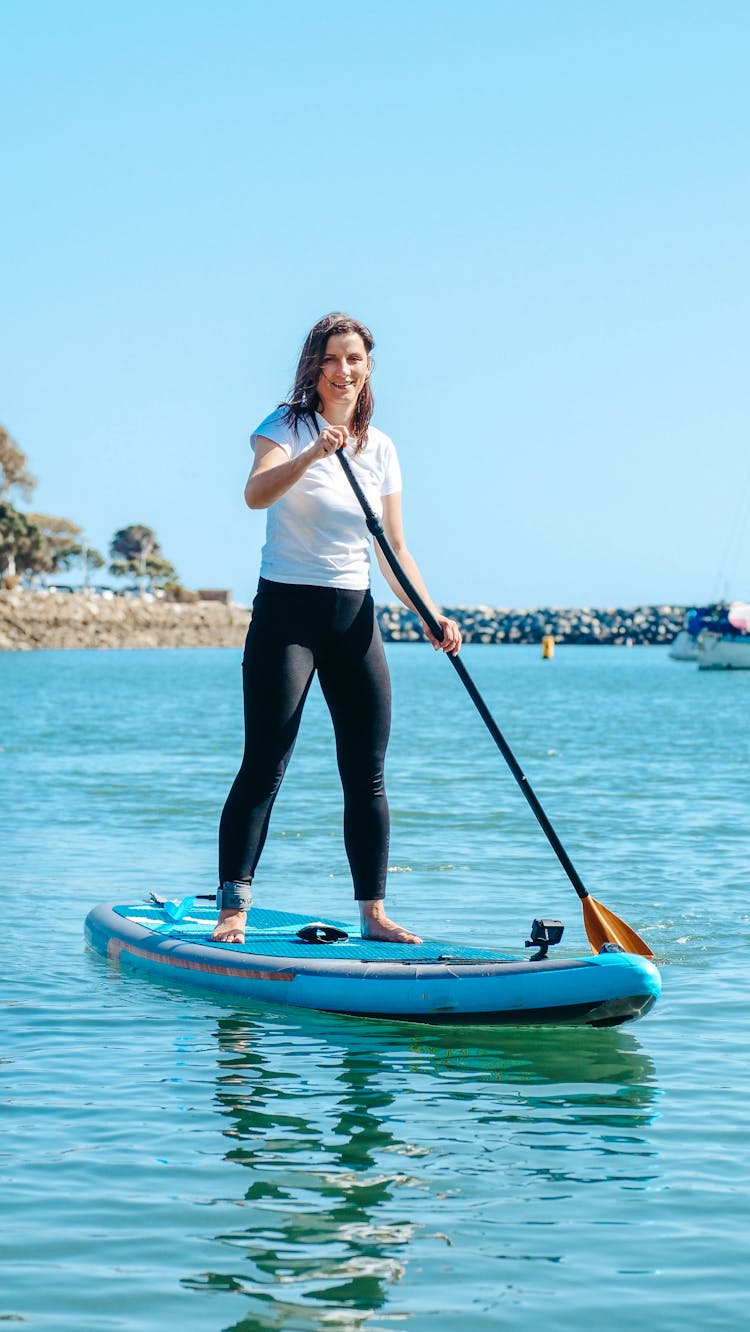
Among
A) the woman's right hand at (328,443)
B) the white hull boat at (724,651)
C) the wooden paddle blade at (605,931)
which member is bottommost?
the wooden paddle blade at (605,931)

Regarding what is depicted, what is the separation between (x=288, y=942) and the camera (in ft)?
21.2

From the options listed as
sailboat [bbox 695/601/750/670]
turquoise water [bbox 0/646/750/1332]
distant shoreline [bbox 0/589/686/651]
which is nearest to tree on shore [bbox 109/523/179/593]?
distant shoreline [bbox 0/589/686/651]

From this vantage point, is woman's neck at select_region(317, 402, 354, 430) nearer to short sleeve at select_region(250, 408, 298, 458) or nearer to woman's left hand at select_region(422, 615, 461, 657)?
short sleeve at select_region(250, 408, 298, 458)

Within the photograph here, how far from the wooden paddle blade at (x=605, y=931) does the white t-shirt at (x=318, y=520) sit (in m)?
1.33

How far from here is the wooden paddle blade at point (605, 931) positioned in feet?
19.2

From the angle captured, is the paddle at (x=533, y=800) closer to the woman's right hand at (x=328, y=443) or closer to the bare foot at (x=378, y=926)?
the woman's right hand at (x=328, y=443)

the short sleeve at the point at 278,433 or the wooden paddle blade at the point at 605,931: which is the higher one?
the short sleeve at the point at 278,433

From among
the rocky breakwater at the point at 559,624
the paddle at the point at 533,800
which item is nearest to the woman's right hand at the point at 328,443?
the paddle at the point at 533,800

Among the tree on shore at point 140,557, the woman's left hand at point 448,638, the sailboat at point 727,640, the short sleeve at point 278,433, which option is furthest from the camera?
the tree on shore at point 140,557

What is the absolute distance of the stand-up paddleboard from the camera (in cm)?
540

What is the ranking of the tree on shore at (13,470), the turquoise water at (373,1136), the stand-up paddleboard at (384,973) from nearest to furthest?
the turquoise water at (373,1136) → the stand-up paddleboard at (384,973) → the tree on shore at (13,470)

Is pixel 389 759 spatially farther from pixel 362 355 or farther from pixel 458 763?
pixel 362 355

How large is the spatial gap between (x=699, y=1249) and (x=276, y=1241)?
3.07ft

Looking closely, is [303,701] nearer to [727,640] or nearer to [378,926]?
[378,926]
